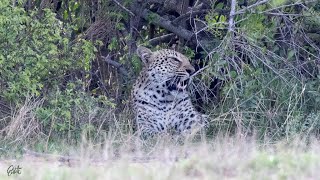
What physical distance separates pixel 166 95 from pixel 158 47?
1327 millimetres

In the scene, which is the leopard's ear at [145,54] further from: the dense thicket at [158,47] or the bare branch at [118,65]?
the bare branch at [118,65]

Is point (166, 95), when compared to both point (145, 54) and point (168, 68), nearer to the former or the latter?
point (168, 68)

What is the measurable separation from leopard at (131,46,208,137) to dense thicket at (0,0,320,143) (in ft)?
0.71

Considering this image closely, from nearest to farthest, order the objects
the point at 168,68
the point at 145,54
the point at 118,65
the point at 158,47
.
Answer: the point at 168,68 < the point at 145,54 < the point at 118,65 < the point at 158,47

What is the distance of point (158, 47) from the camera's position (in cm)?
1211

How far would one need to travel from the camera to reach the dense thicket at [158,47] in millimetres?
9781

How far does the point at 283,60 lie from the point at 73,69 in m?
2.81

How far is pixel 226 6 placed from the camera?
36.7 ft

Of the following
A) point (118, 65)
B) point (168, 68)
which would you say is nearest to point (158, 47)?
→ point (118, 65)

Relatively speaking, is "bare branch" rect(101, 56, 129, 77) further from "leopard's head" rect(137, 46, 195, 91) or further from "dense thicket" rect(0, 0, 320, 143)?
"leopard's head" rect(137, 46, 195, 91)

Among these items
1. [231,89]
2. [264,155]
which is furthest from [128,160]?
[231,89]

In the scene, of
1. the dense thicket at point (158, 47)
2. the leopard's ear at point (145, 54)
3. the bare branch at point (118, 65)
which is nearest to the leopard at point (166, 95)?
the leopard's ear at point (145, 54)

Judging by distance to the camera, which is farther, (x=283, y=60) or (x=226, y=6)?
(x=226, y=6)

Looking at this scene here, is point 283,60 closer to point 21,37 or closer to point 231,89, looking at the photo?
point 231,89
